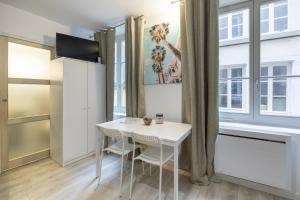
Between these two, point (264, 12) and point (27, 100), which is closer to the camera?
point (264, 12)

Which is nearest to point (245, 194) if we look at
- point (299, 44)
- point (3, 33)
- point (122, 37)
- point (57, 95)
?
point (299, 44)

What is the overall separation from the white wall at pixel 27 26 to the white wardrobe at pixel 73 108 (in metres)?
0.51

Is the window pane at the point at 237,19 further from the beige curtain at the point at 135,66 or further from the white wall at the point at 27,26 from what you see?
the white wall at the point at 27,26

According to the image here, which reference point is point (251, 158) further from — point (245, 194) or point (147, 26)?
point (147, 26)

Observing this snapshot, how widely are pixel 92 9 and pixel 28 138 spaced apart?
241cm

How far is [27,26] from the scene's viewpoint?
2615 mm

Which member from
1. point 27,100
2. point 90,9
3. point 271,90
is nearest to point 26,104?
point 27,100

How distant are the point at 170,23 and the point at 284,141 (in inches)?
85.6

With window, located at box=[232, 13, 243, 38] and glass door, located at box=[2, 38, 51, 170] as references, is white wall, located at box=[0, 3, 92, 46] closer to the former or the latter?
glass door, located at box=[2, 38, 51, 170]

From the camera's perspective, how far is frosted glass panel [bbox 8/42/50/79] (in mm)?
2518

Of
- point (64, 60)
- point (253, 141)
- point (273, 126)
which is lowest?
point (253, 141)

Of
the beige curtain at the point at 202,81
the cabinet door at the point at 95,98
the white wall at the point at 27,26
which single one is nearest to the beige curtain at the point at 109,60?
the cabinet door at the point at 95,98

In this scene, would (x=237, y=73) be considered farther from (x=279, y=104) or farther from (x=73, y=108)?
(x=73, y=108)

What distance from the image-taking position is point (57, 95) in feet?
8.79
